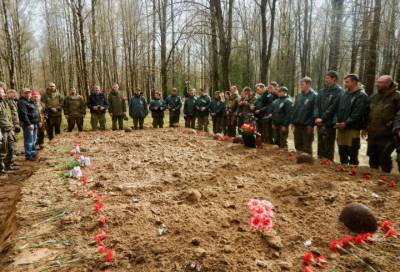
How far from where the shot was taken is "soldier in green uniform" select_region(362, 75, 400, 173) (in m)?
5.00

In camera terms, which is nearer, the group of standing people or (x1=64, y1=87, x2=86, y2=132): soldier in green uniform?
the group of standing people

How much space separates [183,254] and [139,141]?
5.15 meters

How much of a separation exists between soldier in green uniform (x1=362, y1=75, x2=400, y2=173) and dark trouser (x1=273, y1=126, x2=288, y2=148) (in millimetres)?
2592

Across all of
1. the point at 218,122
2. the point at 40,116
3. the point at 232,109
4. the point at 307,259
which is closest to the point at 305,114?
the point at 232,109

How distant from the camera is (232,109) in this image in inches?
415

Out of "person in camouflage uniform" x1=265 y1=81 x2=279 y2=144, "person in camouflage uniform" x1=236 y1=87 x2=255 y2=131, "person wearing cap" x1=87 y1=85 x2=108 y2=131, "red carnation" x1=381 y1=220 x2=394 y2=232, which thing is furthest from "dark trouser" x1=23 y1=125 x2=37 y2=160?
"red carnation" x1=381 y1=220 x2=394 y2=232

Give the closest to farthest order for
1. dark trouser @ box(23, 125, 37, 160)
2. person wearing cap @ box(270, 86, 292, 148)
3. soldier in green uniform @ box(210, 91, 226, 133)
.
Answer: person wearing cap @ box(270, 86, 292, 148) < dark trouser @ box(23, 125, 37, 160) < soldier in green uniform @ box(210, 91, 226, 133)

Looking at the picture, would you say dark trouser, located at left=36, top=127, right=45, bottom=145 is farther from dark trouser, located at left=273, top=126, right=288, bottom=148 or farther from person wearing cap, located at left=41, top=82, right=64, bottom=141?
dark trouser, located at left=273, top=126, right=288, bottom=148

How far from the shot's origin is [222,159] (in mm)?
5324

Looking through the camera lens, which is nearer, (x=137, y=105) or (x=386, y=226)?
(x=386, y=226)

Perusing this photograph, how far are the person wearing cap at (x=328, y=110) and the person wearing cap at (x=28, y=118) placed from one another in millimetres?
7521

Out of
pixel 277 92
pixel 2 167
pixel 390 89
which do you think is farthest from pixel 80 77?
pixel 390 89

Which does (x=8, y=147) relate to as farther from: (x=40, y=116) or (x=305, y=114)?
(x=305, y=114)

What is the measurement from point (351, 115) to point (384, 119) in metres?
0.57
